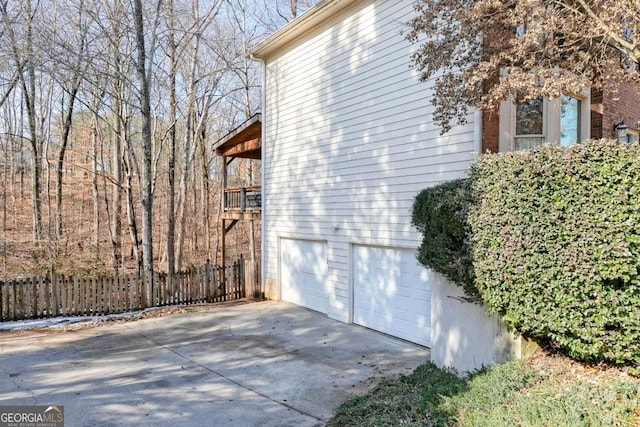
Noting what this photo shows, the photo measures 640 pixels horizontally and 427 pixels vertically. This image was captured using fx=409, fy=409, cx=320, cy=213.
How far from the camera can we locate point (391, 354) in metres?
6.68

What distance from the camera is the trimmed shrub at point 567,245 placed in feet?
10.6

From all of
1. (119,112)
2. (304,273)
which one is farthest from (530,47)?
(119,112)

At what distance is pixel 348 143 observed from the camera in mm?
8664

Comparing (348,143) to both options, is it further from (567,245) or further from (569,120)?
(567,245)

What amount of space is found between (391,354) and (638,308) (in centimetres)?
403

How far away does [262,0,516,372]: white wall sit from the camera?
7156mm

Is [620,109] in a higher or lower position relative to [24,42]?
lower

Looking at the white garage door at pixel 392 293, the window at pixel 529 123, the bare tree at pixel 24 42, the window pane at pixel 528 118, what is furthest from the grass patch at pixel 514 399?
the bare tree at pixel 24 42

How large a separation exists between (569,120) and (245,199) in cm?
866

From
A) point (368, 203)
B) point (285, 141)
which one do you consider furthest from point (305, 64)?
point (368, 203)

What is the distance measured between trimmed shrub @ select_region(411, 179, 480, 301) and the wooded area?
821cm

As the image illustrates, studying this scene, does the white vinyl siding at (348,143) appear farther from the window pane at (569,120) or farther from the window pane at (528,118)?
the window pane at (569,120)

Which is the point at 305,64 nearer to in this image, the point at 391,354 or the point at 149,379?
the point at 391,354

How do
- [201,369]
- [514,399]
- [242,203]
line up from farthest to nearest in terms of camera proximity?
[242,203]
[201,369]
[514,399]
